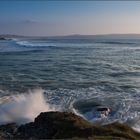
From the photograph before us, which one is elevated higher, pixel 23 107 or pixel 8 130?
pixel 8 130

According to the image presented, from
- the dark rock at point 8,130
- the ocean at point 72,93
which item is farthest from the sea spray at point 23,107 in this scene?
the dark rock at point 8,130

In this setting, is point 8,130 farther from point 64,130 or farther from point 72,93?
point 72,93

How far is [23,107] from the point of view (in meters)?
17.4

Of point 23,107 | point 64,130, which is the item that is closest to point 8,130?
point 64,130

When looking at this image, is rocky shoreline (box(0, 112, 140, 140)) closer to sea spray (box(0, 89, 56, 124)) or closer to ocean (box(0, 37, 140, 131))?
sea spray (box(0, 89, 56, 124))

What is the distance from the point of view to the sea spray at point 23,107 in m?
15.6

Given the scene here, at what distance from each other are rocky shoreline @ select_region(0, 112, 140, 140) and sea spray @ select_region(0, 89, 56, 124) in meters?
2.49

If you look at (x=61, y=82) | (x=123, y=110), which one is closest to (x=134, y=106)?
(x=123, y=110)

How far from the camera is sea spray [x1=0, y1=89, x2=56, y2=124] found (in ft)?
51.2

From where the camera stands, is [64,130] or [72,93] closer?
[64,130]

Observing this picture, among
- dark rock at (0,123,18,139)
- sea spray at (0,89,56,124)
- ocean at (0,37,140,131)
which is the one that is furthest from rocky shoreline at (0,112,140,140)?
ocean at (0,37,140,131)

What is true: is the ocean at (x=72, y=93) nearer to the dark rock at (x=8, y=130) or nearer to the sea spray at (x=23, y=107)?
the sea spray at (x=23, y=107)

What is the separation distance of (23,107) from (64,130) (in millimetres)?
6622

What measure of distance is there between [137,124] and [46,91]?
29.3ft
